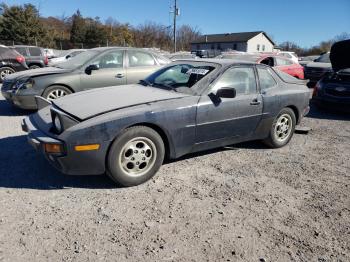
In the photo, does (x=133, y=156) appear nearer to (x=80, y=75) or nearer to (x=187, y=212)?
(x=187, y=212)

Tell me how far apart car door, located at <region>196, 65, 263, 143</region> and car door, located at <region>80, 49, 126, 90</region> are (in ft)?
12.0

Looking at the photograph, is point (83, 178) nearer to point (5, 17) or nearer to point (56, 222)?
point (56, 222)

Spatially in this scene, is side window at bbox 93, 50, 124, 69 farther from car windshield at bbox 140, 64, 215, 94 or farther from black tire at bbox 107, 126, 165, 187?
black tire at bbox 107, 126, 165, 187

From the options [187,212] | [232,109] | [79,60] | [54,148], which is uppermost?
[79,60]

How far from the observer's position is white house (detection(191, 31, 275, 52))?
7131 centimetres

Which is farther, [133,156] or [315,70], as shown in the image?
[315,70]

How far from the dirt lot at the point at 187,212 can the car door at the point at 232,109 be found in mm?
466

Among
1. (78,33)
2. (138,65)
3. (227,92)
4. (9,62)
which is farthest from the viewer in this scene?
(78,33)

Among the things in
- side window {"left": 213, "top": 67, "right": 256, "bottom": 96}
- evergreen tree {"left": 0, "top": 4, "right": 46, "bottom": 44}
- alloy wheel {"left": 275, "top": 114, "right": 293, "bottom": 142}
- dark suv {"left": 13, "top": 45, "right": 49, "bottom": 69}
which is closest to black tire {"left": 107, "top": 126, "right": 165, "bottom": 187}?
side window {"left": 213, "top": 67, "right": 256, "bottom": 96}

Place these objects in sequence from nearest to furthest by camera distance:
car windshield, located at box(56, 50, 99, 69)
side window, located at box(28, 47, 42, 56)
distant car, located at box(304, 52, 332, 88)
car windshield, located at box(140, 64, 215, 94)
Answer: car windshield, located at box(140, 64, 215, 94)
car windshield, located at box(56, 50, 99, 69)
distant car, located at box(304, 52, 332, 88)
side window, located at box(28, 47, 42, 56)

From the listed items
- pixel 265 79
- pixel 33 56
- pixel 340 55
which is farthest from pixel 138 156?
pixel 33 56

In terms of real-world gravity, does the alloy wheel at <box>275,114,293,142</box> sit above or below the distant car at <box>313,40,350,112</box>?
below

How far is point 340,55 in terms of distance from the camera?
897cm

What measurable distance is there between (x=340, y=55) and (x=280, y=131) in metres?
4.98
